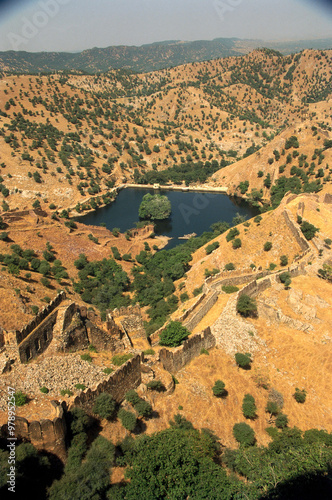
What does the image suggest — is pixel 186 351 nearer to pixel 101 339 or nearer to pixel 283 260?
pixel 101 339

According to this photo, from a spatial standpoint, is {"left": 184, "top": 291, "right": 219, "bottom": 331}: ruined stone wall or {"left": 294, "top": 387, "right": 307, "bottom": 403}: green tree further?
{"left": 184, "top": 291, "right": 219, "bottom": 331}: ruined stone wall

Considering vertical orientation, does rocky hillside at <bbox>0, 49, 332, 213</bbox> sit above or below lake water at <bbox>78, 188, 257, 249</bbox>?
above

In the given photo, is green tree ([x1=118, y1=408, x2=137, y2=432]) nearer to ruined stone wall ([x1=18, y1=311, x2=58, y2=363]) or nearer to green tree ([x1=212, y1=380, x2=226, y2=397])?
ruined stone wall ([x1=18, y1=311, x2=58, y2=363])

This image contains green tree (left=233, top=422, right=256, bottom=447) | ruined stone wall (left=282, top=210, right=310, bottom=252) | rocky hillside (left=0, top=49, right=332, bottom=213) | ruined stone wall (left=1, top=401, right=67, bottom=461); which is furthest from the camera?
rocky hillside (left=0, top=49, right=332, bottom=213)

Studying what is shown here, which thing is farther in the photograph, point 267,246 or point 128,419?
point 267,246

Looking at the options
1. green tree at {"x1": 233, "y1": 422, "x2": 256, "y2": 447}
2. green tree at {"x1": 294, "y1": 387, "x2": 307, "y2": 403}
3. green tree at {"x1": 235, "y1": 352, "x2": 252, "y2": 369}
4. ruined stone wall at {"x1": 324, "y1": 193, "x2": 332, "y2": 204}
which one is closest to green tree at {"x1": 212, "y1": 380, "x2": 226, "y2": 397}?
green tree at {"x1": 233, "y1": 422, "x2": 256, "y2": 447}

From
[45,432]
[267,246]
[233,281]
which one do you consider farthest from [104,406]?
[267,246]

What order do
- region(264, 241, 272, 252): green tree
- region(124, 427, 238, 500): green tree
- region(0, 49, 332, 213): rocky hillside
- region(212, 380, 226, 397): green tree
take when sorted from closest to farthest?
region(124, 427, 238, 500): green tree < region(212, 380, 226, 397): green tree < region(264, 241, 272, 252): green tree < region(0, 49, 332, 213): rocky hillside
